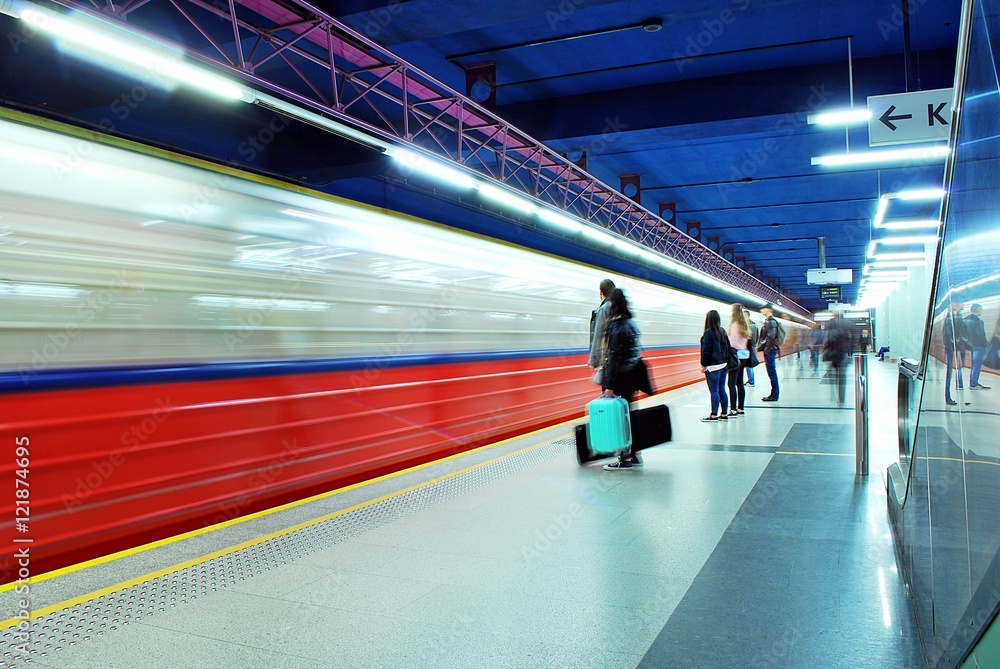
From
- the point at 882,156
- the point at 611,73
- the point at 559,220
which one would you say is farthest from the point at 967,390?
the point at 559,220

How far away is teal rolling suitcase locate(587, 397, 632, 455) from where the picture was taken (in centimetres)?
552

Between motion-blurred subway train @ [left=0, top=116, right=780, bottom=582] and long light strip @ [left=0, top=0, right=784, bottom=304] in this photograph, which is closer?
motion-blurred subway train @ [left=0, top=116, right=780, bottom=582]

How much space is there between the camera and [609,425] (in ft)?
18.1

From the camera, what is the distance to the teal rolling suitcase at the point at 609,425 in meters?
5.52

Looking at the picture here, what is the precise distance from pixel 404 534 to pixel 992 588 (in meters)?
3.12

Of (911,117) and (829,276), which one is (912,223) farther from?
(829,276)

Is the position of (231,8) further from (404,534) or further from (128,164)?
(404,534)

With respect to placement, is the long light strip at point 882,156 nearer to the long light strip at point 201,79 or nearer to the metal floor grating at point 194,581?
the long light strip at point 201,79

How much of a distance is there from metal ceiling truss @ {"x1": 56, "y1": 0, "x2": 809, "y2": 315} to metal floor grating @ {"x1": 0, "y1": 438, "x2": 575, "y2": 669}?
3219mm

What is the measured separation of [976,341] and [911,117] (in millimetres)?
6530

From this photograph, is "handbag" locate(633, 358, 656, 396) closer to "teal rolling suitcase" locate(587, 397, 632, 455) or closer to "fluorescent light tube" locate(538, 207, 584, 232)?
"teal rolling suitcase" locate(587, 397, 632, 455)

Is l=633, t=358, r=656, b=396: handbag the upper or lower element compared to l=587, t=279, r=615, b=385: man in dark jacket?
lower

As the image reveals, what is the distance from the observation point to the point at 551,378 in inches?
367

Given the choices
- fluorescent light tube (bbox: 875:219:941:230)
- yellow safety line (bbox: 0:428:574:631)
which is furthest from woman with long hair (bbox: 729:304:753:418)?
fluorescent light tube (bbox: 875:219:941:230)
